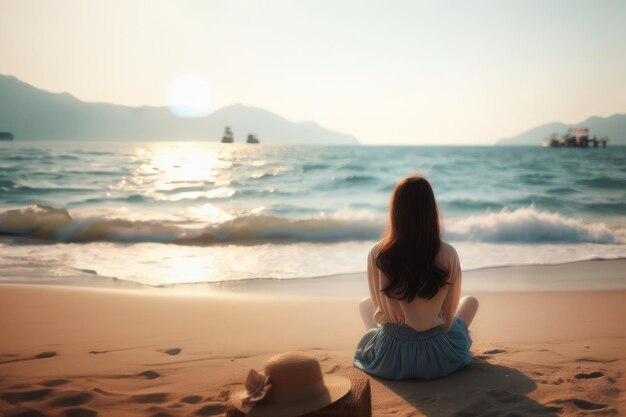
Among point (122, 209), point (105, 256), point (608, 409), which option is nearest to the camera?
point (608, 409)

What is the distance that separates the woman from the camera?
3.04 meters

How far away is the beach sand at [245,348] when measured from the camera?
3.02 metres

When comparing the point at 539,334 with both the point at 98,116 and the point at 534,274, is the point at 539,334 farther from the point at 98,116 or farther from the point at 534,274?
the point at 98,116

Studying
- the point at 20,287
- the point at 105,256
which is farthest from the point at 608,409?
the point at 105,256

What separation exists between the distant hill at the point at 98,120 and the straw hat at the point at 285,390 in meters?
26.7

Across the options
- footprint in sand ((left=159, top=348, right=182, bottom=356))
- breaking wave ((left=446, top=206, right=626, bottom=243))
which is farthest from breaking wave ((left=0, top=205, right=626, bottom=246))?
footprint in sand ((left=159, top=348, right=182, bottom=356))

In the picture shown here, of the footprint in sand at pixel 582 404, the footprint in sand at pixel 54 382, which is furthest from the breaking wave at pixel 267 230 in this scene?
the footprint in sand at pixel 582 404

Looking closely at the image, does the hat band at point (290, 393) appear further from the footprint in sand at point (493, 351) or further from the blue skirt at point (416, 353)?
the footprint in sand at point (493, 351)

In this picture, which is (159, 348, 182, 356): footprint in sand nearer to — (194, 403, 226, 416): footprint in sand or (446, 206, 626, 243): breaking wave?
(194, 403, 226, 416): footprint in sand

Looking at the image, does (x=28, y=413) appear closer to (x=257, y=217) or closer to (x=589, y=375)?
(x=589, y=375)

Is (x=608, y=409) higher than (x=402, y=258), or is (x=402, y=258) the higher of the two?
(x=402, y=258)

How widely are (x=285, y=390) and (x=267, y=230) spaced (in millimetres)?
9126

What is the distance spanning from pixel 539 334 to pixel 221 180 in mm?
18480

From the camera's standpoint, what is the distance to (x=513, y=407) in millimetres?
2879
